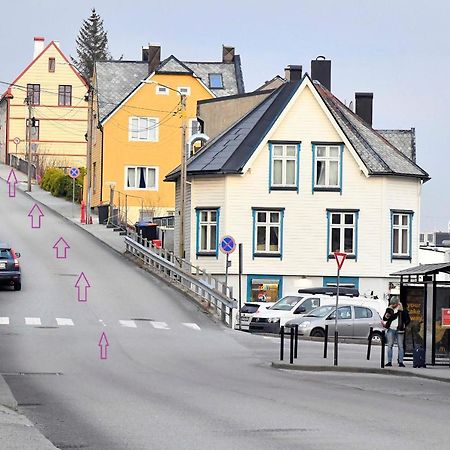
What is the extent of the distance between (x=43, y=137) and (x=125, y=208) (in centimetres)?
4375

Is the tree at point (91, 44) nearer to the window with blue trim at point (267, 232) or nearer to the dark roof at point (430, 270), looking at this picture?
the window with blue trim at point (267, 232)

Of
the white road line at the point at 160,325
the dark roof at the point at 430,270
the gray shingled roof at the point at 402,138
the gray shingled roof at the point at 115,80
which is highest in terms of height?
the gray shingled roof at the point at 115,80

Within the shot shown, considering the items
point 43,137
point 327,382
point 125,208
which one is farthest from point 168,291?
point 43,137

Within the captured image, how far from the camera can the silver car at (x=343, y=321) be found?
41.2 m

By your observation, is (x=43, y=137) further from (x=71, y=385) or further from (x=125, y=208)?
(x=71, y=385)

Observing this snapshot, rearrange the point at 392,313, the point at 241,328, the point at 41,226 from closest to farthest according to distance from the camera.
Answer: the point at 392,313, the point at 241,328, the point at 41,226

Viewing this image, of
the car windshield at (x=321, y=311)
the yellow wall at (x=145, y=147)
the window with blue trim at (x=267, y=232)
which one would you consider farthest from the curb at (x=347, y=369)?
the yellow wall at (x=145, y=147)

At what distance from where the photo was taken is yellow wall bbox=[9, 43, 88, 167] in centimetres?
12000

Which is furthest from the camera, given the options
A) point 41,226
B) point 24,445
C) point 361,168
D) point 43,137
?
point 43,137

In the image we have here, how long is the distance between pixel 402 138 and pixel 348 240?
1811cm

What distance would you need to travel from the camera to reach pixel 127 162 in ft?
273

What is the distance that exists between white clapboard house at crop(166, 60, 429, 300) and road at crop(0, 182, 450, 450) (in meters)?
8.17

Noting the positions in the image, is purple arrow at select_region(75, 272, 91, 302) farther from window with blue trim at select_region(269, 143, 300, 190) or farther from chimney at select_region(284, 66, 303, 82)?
chimney at select_region(284, 66, 303, 82)

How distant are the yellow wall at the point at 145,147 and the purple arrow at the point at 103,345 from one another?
46.4 metres
